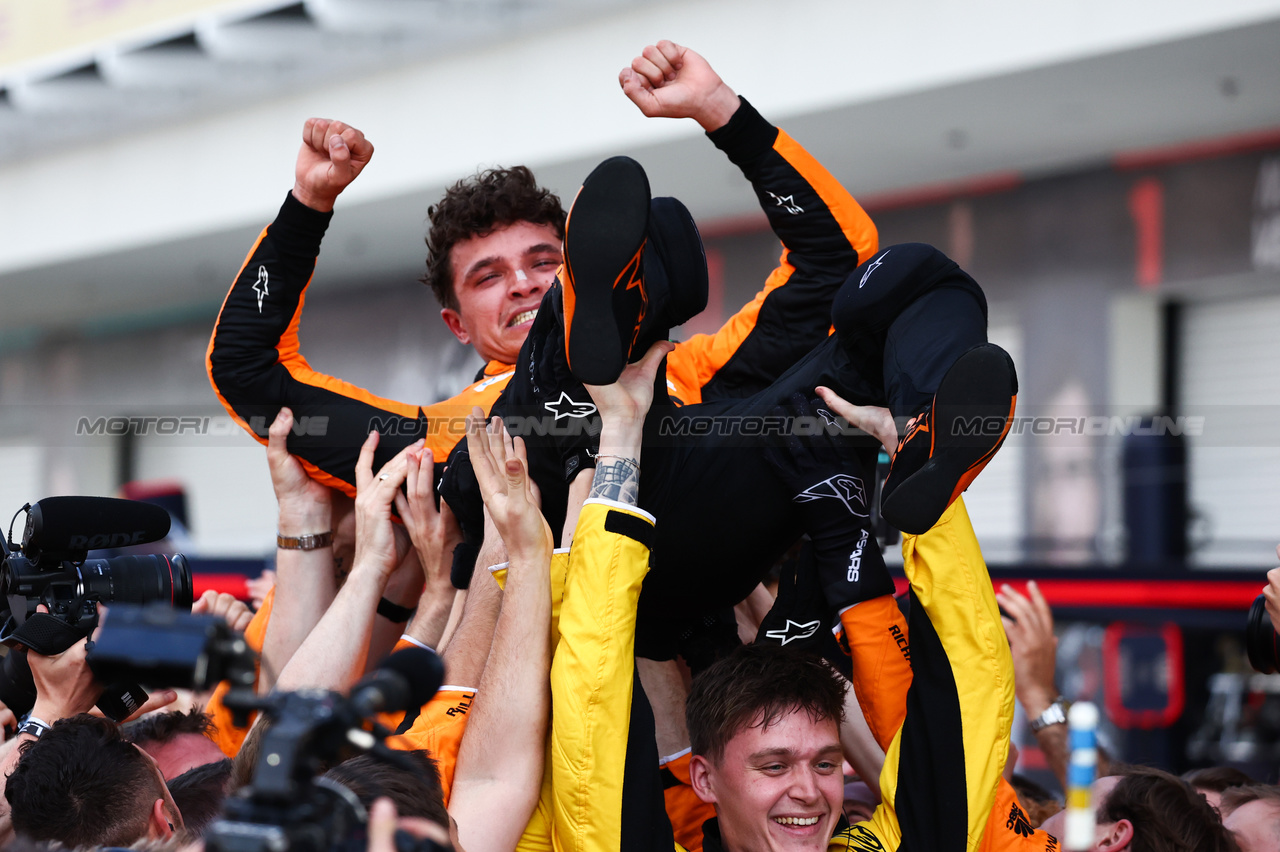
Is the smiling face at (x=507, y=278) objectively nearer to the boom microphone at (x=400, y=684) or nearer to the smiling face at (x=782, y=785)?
the smiling face at (x=782, y=785)

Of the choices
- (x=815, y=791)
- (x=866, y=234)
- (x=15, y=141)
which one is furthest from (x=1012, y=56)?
(x=15, y=141)

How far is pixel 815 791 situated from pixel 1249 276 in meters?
5.22


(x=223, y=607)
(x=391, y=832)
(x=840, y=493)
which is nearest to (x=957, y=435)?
(x=840, y=493)

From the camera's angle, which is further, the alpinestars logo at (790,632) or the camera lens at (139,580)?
the alpinestars logo at (790,632)

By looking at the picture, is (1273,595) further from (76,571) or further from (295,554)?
(76,571)

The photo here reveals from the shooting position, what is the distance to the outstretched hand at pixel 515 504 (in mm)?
1542

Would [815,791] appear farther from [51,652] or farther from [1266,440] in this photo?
[1266,440]

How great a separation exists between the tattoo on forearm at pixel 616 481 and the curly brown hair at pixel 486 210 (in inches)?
32.0

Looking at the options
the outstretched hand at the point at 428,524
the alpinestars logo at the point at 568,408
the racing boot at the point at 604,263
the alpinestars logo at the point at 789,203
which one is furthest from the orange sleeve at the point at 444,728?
the alpinestars logo at the point at 789,203

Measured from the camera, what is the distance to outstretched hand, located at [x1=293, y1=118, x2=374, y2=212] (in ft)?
6.47

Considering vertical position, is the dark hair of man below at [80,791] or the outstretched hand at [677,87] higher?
the outstretched hand at [677,87]

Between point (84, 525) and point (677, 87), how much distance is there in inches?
39.7

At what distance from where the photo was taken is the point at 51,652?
66.8 inches

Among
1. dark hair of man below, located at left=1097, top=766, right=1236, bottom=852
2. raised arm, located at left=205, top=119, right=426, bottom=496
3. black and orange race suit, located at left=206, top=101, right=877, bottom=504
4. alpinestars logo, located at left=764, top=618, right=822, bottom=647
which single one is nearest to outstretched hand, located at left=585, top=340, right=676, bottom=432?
black and orange race suit, located at left=206, top=101, right=877, bottom=504
